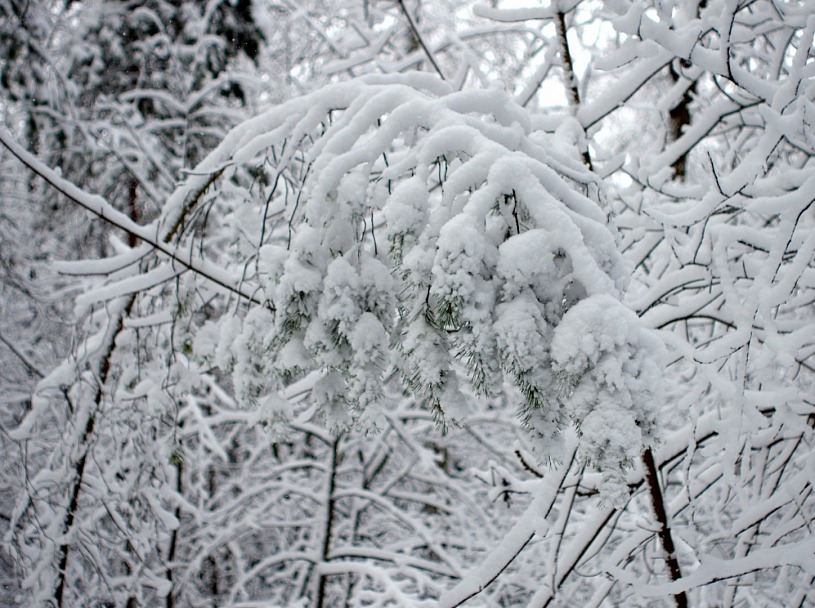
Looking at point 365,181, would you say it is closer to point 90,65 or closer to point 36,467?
point 36,467

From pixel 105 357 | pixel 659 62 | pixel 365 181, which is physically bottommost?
pixel 365 181

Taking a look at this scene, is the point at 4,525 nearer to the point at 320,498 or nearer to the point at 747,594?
the point at 320,498

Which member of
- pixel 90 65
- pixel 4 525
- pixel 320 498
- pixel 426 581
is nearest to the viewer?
pixel 426 581

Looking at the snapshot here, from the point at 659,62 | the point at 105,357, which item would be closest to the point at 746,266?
the point at 659,62

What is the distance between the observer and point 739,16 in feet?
8.79

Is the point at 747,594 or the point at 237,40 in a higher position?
the point at 237,40

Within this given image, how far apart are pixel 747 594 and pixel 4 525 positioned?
742 centimetres

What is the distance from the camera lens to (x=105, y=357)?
8.13ft

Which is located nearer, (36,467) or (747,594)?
(747,594)

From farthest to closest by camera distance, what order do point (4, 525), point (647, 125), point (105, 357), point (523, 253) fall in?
point (647, 125), point (4, 525), point (105, 357), point (523, 253)

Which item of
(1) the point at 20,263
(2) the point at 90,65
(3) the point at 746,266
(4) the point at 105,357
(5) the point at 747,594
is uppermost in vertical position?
(2) the point at 90,65

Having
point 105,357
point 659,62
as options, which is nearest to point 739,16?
point 659,62

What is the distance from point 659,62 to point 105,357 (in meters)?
2.81

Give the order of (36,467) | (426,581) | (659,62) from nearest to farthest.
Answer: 1. (659,62)
2. (426,581)
3. (36,467)
